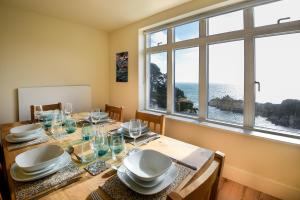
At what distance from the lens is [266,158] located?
1.82m

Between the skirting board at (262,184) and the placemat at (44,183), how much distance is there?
1.86 meters

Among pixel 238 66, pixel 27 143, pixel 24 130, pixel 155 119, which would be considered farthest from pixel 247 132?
pixel 24 130

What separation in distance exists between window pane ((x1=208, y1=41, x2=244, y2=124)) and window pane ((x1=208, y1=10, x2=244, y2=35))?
18 centimetres

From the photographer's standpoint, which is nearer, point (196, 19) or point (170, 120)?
point (196, 19)

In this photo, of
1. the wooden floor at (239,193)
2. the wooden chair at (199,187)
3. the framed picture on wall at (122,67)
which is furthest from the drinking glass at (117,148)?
the framed picture on wall at (122,67)

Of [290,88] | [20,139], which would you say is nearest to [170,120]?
[290,88]

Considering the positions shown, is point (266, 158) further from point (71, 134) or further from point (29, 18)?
point (29, 18)

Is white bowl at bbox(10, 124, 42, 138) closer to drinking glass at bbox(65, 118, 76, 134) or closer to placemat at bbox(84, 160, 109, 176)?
drinking glass at bbox(65, 118, 76, 134)

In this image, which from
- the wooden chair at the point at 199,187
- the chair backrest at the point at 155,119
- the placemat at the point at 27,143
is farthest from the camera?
the chair backrest at the point at 155,119

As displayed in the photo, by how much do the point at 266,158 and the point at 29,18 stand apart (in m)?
3.77

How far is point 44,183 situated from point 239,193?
6.22 feet

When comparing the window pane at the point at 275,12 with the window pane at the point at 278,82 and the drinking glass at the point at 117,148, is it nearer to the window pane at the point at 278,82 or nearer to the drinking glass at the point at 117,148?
the window pane at the point at 278,82

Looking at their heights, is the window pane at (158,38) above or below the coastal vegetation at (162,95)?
above

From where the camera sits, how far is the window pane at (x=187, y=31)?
249 centimetres
